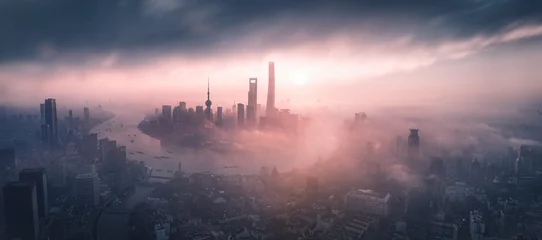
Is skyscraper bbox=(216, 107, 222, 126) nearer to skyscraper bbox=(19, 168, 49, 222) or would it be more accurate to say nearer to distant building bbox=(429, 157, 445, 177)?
skyscraper bbox=(19, 168, 49, 222)

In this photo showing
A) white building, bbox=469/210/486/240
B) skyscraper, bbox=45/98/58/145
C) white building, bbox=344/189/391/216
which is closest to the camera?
white building, bbox=469/210/486/240

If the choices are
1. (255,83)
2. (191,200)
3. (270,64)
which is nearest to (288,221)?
(191,200)

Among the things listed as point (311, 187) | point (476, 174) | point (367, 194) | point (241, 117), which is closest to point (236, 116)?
point (241, 117)

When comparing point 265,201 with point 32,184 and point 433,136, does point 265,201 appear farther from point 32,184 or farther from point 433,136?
point 433,136

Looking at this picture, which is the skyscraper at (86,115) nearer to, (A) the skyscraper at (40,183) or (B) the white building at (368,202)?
(A) the skyscraper at (40,183)

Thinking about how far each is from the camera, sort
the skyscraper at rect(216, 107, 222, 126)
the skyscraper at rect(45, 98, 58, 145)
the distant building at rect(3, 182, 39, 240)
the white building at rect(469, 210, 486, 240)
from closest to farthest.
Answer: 1. the distant building at rect(3, 182, 39, 240)
2. the white building at rect(469, 210, 486, 240)
3. the skyscraper at rect(45, 98, 58, 145)
4. the skyscraper at rect(216, 107, 222, 126)

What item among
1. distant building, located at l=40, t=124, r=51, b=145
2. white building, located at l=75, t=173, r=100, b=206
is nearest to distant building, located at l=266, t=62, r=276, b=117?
white building, located at l=75, t=173, r=100, b=206
